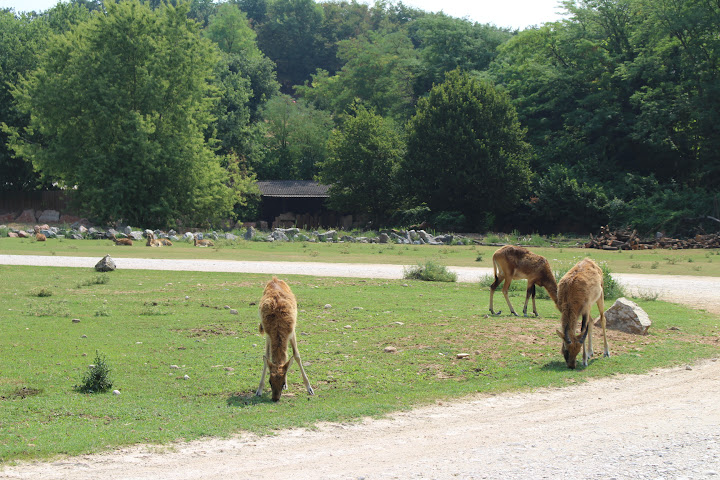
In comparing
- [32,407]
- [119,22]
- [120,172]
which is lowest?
[32,407]

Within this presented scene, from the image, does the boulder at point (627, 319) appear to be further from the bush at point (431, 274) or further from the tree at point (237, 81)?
the tree at point (237, 81)

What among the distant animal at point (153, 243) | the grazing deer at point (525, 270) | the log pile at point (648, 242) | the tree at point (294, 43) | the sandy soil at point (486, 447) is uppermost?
the tree at point (294, 43)

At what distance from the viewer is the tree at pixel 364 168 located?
186 feet

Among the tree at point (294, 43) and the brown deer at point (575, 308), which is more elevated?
the tree at point (294, 43)

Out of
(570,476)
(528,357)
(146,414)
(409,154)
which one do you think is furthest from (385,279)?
(409,154)

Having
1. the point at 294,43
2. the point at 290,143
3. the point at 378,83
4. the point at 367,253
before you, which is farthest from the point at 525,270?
the point at 294,43

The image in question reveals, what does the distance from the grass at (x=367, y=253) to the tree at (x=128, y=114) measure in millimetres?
10692

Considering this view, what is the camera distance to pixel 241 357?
472 inches

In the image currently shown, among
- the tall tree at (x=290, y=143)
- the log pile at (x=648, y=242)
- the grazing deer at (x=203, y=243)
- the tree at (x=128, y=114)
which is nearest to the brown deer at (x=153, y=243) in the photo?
the grazing deer at (x=203, y=243)

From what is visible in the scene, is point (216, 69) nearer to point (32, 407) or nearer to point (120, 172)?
point (120, 172)

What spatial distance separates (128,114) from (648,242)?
37079mm

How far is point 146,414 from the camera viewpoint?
877 centimetres

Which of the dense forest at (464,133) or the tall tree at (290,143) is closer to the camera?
the dense forest at (464,133)

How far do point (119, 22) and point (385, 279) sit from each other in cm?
3727
